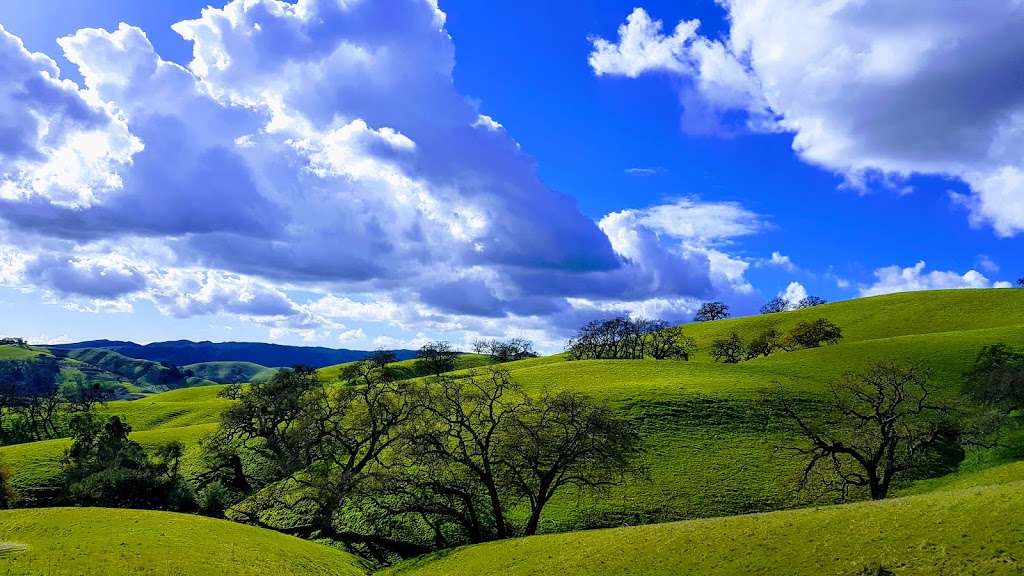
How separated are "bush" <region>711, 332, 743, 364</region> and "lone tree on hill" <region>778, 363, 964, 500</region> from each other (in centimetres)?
5939

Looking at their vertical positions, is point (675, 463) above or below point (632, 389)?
below

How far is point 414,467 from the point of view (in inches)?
2655

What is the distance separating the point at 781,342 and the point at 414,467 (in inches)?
4008

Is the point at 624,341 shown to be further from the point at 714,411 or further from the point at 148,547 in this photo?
the point at 148,547

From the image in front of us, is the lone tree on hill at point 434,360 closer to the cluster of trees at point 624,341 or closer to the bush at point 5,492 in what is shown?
the cluster of trees at point 624,341

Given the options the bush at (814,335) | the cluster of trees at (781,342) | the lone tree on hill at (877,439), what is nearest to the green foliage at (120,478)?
the lone tree on hill at (877,439)

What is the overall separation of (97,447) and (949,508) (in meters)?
91.4


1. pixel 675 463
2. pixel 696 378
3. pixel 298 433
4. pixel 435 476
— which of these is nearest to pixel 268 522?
pixel 298 433

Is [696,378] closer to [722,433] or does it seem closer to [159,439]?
[722,433]

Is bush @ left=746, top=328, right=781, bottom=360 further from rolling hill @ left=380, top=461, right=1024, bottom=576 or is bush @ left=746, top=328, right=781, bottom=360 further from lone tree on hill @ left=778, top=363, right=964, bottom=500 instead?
rolling hill @ left=380, top=461, right=1024, bottom=576

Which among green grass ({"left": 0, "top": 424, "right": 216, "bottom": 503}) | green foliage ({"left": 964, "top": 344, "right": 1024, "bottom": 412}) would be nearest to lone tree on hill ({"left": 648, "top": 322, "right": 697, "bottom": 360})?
green foliage ({"left": 964, "top": 344, "right": 1024, "bottom": 412})

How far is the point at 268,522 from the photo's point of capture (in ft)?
214

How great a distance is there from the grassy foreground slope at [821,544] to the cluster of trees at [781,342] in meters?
100

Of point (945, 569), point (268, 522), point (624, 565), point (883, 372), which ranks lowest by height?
point (268, 522)
